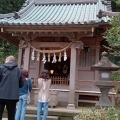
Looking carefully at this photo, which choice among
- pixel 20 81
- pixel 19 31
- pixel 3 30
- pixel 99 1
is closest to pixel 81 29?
pixel 19 31

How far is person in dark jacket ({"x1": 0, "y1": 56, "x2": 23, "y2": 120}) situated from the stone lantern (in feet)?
11.0

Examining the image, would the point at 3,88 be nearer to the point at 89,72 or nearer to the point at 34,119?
the point at 34,119

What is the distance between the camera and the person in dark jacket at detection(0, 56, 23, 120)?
4.75 metres

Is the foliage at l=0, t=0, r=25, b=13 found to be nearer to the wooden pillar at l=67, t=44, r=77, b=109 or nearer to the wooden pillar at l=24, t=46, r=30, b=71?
the wooden pillar at l=24, t=46, r=30, b=71

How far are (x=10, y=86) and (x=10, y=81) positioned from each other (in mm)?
108

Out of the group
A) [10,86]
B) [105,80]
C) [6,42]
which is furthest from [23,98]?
[6,42]

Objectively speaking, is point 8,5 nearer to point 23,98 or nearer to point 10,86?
point 23,98

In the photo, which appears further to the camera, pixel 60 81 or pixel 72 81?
pixel 60 81

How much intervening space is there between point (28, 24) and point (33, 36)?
0.98 metres

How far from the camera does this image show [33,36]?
30.8ft

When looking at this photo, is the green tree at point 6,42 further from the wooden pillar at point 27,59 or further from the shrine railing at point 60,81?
the wooden pillar at point 27,59

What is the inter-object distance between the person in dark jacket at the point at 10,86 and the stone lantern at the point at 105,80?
11.0ft

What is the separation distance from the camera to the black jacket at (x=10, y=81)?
475 centimetres

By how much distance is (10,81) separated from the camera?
4852 mm
